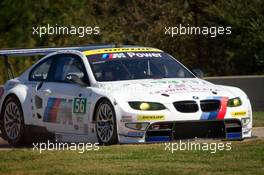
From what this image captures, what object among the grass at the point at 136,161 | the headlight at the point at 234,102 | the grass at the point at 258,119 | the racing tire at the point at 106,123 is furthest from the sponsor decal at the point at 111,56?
the grass at the point at 258,119

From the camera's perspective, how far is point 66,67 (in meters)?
13.8

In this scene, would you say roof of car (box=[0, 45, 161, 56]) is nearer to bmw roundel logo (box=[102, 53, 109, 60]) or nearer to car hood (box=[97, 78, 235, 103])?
bmw roundel logo (box=[102, 53, 109, 60])

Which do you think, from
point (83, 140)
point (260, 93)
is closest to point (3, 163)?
point (83, 140)

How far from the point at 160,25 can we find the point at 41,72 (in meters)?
14.6

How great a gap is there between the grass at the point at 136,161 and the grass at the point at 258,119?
4889 mm

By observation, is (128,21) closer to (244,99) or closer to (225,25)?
(225,25)

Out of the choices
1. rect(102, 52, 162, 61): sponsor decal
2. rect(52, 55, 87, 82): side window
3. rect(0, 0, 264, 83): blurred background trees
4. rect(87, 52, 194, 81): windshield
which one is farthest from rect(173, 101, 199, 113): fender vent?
rect(0, 0, 264, 83): blurred background trees

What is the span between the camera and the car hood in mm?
12195

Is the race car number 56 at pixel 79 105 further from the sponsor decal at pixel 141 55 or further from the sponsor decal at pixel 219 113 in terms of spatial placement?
the sponsor decal at pixel 219 113

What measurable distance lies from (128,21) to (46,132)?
56.5 feet

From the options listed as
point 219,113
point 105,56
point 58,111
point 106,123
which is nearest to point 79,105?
point 58,111

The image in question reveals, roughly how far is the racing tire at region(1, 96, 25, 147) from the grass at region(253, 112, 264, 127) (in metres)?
4.48

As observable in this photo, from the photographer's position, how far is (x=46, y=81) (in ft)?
46.0

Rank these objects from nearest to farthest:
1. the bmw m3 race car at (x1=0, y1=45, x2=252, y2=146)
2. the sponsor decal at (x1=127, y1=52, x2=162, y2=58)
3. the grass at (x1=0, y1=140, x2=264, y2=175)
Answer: the grass at (x1=0, y1=140, x2=264, y2=175), the bmw m3 race car at (x1=0, y1=45, x2=252, y2=146), the sponsor decal at (x1=127, y1=52, x2=162, y2=58)
